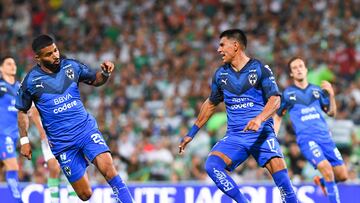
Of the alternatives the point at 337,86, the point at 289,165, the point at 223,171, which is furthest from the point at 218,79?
the point at 337,86

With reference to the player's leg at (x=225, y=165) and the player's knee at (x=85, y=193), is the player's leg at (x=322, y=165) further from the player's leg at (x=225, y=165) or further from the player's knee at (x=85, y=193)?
the player's knee at (x=85, y=193)

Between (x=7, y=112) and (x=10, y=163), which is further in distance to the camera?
(x=7, y=112)

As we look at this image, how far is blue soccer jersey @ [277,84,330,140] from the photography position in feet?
48.0

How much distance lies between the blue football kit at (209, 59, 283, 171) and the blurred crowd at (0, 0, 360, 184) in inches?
247

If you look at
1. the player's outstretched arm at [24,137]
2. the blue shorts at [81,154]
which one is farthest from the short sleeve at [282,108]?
the player's outstretched arm at [24,137]

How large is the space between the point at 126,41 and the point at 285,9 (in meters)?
4.01

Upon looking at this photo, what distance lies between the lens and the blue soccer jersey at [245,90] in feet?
38.4

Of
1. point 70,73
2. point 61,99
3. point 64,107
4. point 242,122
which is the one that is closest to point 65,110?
point 64,107

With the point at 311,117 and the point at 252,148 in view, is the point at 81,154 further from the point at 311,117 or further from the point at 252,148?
the point at 311,117

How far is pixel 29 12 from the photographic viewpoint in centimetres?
2402

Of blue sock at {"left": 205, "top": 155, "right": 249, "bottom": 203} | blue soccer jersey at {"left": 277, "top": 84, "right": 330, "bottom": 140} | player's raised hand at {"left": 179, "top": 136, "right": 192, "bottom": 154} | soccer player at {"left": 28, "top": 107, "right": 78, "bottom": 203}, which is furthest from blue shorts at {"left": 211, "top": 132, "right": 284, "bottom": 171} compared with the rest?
soccer player at {"left": 28, "top": 107, "right": 78, "bottom": 203}

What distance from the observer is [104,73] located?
38.4 ft

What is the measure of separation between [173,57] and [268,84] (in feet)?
33.5

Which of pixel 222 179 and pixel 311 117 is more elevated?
pixel 311 117
